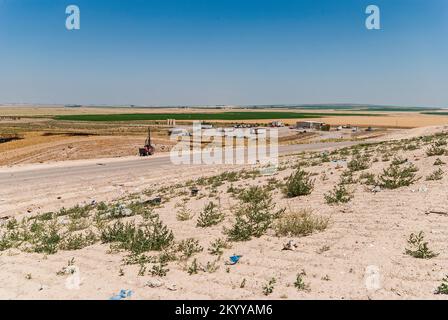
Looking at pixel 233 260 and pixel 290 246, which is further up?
pixel 290 246

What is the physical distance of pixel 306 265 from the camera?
5.46 m

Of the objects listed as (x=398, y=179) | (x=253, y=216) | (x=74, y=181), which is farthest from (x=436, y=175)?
(x=74, y=181)

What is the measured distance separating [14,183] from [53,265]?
18.3 metres

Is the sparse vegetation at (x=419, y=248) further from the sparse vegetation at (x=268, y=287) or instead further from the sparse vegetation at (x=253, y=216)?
the sparse vegetation at (x=253, y=216)

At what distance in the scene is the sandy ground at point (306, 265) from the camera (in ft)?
15.7

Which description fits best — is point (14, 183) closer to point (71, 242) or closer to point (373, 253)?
→ point (71, 242)

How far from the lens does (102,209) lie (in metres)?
11.5

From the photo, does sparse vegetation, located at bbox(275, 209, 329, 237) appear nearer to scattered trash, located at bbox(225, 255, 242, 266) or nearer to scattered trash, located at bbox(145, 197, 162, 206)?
scattered trash, located at bbox(225, 255, 242, 266)

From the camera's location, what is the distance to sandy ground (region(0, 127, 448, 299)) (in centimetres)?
477

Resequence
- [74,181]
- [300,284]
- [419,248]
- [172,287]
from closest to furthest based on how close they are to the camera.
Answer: [300,284], [172,287], [419,248], [74,181]

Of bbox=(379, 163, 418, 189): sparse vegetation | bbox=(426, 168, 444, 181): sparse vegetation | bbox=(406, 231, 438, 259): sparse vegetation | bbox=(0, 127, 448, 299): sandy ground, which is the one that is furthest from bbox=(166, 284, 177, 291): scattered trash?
bbox=(426, 168, 444, 181): sparse vegetation

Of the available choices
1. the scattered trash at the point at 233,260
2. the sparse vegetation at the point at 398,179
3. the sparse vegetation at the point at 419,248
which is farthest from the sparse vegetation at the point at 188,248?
the sparse vegetation at the point at 398,179

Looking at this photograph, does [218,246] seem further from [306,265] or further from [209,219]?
[209,219]

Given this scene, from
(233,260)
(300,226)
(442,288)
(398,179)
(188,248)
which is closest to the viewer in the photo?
(442,288)
